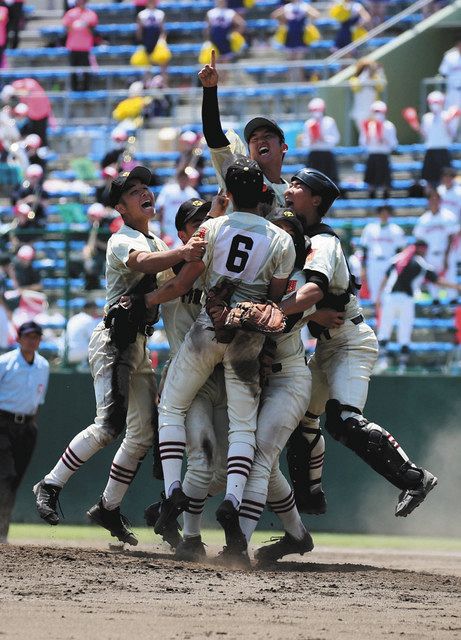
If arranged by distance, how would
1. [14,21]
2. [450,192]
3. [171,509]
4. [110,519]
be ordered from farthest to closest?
1. [14,21]
2. [450,192]
3. [110,519]
4. [171,509]

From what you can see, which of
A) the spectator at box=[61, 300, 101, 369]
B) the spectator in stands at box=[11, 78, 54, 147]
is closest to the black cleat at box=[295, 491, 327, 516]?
the spectator at box=[61, 300, 101, 369]

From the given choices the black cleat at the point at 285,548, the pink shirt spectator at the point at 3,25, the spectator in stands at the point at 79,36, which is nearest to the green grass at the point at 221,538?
the black cleat at the point at 285,548

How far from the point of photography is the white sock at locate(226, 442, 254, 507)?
8.10 m

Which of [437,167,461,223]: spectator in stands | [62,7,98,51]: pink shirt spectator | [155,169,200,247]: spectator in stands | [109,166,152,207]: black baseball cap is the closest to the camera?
[109,166,152,207]: black baseball cap

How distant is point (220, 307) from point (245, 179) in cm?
76

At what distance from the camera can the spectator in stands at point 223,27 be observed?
22.0m

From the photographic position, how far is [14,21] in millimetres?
24078

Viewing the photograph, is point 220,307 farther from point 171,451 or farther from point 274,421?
point 171,451

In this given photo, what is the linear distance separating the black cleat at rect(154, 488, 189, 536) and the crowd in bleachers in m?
6.20

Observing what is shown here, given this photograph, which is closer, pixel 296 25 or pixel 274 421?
pixel 274 421

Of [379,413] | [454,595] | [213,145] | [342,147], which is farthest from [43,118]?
[454,595]

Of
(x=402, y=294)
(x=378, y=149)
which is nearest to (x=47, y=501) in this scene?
(x=402, y=294)

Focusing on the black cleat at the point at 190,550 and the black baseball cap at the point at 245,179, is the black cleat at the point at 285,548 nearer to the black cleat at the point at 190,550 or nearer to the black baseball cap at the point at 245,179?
the black cleat at the point at 190,550

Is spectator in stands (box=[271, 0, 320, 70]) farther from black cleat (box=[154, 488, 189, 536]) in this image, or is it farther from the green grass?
black cleat (box=[154, 488, 189, 536])
